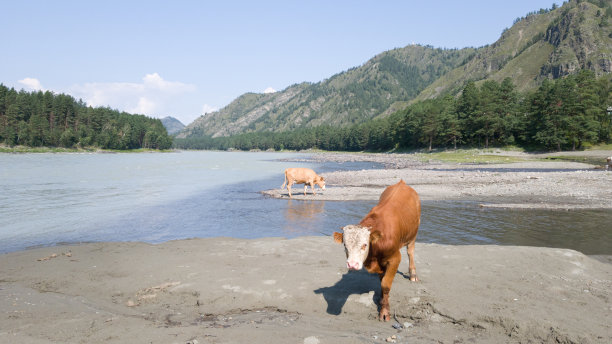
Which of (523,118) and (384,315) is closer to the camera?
(384,315)

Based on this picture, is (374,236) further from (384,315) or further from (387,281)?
(384,315)

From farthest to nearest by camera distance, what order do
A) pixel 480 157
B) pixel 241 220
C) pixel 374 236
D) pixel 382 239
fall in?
pixel 480 157 < pixel 241 220 < pixel 382 239 < pixel 374 236

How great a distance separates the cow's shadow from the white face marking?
2.13 meters

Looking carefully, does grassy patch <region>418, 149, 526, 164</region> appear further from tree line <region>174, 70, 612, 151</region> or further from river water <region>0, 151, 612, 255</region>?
river water <region>0, 151, 612, 255</region>

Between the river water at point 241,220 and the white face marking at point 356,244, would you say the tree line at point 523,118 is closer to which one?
the river water at point 241,220

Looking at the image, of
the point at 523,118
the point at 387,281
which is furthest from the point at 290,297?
the point at 523,118

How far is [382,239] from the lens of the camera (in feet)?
22.2

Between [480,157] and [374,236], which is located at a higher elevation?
[480,157]

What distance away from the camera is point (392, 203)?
7938mm

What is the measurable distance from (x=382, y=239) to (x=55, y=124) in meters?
189

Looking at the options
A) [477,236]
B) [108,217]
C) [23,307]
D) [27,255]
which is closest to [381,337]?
[23,307]

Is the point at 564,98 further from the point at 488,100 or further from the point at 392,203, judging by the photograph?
the point at 392,203

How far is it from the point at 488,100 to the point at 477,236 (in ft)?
302

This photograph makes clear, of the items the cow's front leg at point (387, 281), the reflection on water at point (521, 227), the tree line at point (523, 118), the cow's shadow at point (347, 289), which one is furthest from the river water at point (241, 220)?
the tree line at point (523, 118)
